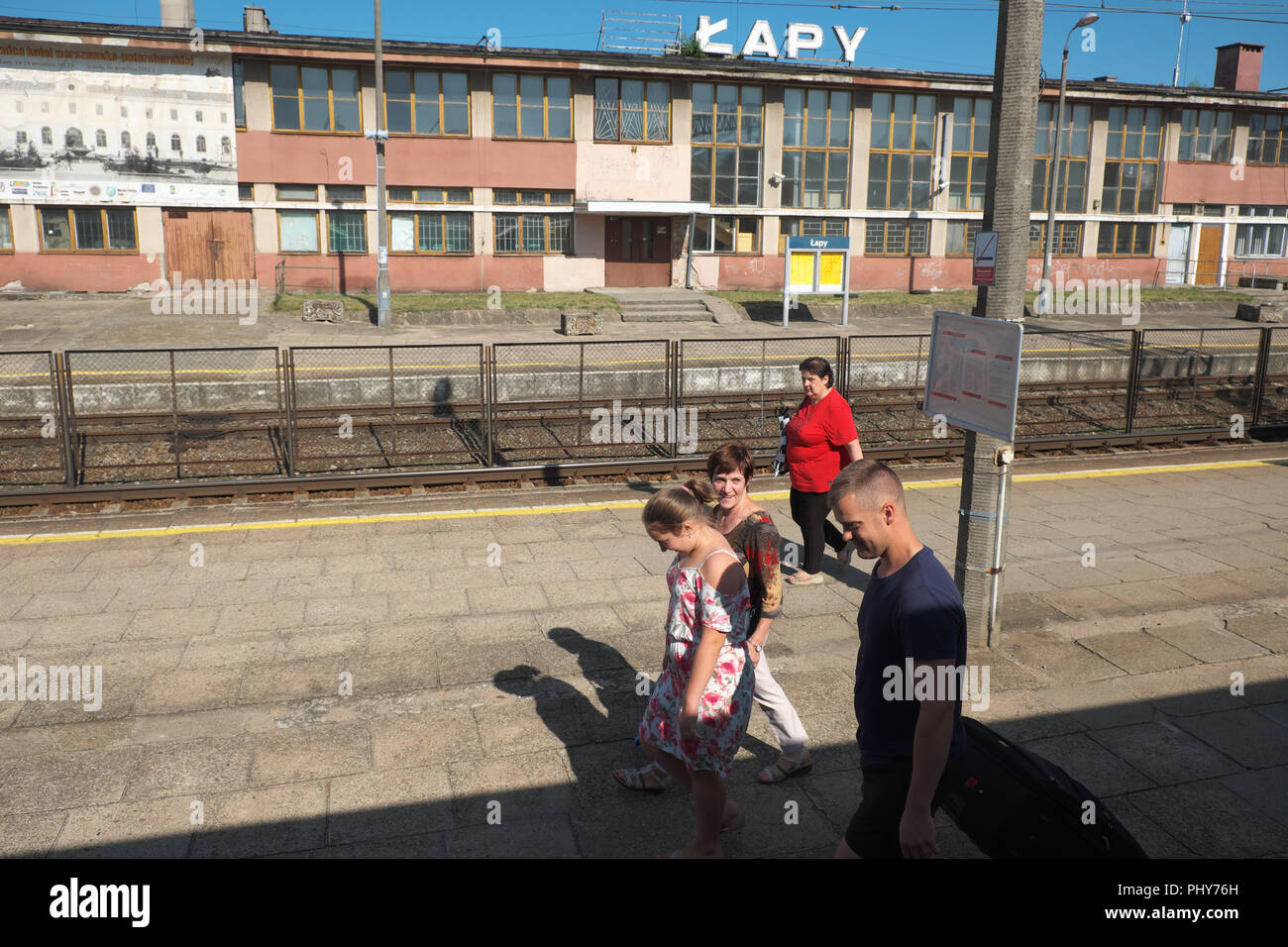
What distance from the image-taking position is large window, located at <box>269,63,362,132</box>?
30234 mm

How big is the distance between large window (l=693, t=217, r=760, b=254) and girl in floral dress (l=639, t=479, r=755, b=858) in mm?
31566

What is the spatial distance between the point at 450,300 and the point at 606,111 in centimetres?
900

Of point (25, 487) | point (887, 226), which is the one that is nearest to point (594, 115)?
point (887, 226)

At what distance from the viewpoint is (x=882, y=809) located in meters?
3.48

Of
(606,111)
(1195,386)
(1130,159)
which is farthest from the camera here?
(1130,159)

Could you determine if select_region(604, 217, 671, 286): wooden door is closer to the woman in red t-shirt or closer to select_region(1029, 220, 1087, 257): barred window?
select_region(1029, 220, 1087, 257): barred window

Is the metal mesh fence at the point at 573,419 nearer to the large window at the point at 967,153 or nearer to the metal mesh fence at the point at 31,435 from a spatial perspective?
the metal mesh fence at the point at 31,435

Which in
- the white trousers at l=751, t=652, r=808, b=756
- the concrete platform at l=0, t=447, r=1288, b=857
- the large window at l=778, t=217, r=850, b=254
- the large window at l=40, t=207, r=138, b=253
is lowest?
the concrete platform at l=0, t=447, r=1288, b=857

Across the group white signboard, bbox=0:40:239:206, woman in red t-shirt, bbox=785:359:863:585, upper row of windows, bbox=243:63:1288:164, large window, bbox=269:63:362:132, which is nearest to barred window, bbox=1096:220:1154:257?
upper row of windows, bbox=243:63:1288:164

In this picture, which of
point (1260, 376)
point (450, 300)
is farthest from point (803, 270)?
point (1260, 376)

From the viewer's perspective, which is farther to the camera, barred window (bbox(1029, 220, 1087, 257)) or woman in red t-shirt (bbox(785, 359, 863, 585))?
barred window (bbox(1029, 220, 1087, 257))

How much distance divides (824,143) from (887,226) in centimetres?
403

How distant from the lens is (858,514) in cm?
→ 343

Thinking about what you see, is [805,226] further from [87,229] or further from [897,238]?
[87,229]
